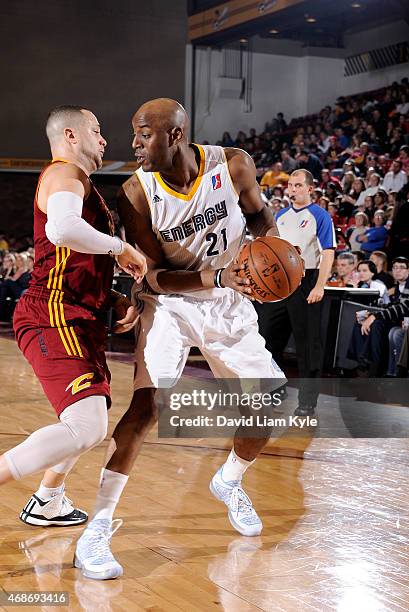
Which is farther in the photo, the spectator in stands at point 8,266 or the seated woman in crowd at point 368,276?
the spectator in stands at point 8,266

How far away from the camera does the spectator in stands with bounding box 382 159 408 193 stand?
1274 cm

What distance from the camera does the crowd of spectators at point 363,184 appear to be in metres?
6.84

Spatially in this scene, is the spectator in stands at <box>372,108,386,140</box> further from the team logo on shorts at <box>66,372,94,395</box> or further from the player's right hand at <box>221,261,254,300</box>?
the team logo on shorts at <box>66,372,94,395</box>

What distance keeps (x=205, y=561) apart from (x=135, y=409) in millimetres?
603

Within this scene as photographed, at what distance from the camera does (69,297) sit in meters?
3.00

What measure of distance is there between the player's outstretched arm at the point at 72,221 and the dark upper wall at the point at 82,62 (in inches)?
728

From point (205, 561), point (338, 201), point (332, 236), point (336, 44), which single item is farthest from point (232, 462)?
point (336, 44)

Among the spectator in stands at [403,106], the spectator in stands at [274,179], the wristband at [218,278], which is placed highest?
the wristband at [218,278]

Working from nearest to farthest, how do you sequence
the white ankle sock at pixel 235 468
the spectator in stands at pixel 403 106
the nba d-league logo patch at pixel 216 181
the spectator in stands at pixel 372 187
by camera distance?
the nba d-league logo patch at pixel 216 181 → the white ankle sock at pixel 235 468 → the spectator in stands at pixel 372 187 → the spectator in stands at pixel 403 106

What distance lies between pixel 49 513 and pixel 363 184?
10658mm

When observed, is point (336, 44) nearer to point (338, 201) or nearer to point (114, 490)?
point (338, 201)

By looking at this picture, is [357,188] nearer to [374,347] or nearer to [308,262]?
[374,347]

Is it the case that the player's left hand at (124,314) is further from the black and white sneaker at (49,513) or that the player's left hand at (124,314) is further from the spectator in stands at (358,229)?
the spectator in stands at (358,229)

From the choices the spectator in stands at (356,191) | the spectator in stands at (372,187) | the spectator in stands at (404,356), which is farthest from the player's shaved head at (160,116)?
the spectator in stands at (356,191)
